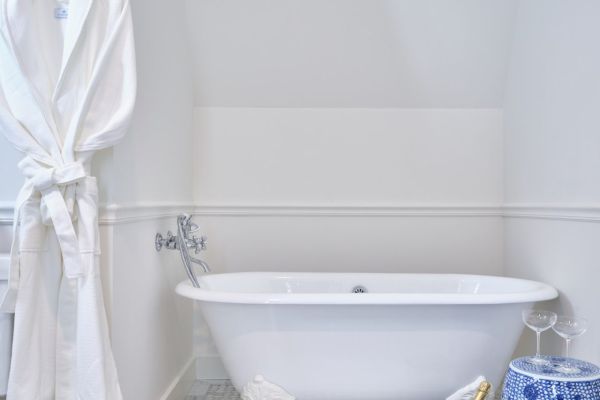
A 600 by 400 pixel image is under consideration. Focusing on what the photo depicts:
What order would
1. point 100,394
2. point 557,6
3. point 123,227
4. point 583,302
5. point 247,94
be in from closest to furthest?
point 100,394, point 123,227, point 583,302, point 557,6, point 247,94

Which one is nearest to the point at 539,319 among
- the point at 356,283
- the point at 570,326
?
the point at 570,326

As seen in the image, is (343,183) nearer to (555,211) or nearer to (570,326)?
(555,211)

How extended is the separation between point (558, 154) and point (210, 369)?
193cm

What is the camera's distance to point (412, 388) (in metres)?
2.07

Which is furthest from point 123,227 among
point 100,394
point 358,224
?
point 358,224

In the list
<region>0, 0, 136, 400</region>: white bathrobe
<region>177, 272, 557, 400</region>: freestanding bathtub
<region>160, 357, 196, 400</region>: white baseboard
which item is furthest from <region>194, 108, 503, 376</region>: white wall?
<region>0, 0, 136, 400</region>: white bathrobe

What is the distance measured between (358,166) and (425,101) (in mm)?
485

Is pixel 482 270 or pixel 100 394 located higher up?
pixel 482 270

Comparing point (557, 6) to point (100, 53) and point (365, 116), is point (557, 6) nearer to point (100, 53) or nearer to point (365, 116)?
point (365, 116)

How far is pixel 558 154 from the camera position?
7.33ft

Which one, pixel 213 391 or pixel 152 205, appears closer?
pixel 152 205

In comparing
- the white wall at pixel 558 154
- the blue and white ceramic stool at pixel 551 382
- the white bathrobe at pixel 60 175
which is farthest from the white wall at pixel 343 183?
the white bathrobe at pixel 60 175

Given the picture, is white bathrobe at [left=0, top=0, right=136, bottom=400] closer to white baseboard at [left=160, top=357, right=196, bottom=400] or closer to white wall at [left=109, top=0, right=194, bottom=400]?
white wall at [left=109, top=0, right=194, bottom=400]

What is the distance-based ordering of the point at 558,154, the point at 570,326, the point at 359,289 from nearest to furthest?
the point at 570,326, the point at 558,154, the point at 359,289
